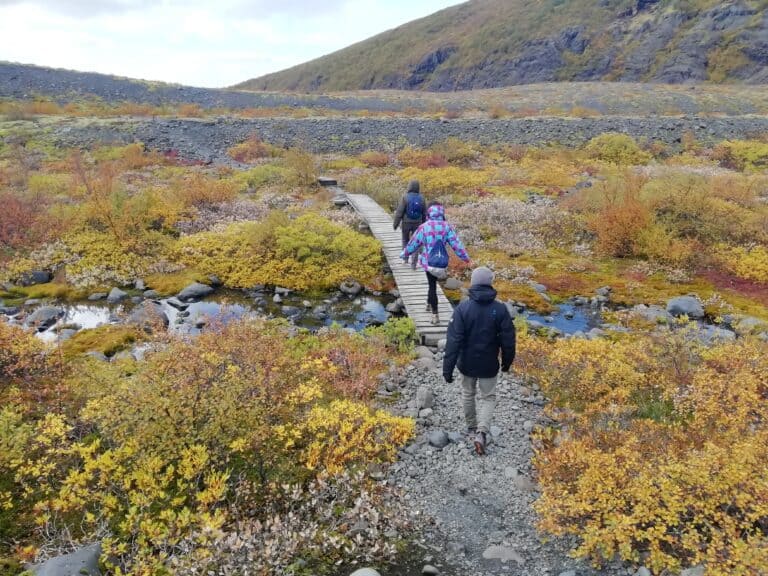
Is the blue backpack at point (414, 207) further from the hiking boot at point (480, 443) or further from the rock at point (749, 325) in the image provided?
the rock at point (749, 325)

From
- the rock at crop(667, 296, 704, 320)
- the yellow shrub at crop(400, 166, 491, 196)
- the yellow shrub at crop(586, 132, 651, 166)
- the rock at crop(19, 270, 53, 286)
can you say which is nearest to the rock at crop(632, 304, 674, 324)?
the rock at crop(667, 296, 704, 320)

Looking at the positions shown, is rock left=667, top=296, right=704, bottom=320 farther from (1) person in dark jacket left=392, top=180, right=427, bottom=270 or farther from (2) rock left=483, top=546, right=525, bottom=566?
(2) rock left=483, top=546, right=525, bottom=566

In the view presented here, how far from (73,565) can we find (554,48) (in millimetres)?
104089

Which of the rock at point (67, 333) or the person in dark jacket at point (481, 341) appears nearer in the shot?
the person in dark jacket at point (481, 341)

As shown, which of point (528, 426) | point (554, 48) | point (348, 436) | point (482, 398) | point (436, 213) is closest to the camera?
point (348, 436)

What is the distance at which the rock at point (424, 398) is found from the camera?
7480mm

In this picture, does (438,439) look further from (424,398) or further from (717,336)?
(717,336)

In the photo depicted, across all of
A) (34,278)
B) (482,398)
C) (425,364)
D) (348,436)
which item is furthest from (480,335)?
(34,278)

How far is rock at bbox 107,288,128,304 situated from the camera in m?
12.9

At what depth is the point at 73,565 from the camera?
418 cm

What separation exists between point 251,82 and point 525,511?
5952 inches

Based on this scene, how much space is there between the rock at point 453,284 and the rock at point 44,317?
9878 millimetres

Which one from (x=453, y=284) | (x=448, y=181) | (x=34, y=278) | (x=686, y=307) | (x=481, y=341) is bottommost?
(x=686, y=307)

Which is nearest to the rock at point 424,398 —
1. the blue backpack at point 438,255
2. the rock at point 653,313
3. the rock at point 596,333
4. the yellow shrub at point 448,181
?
the blue backpack at point 438,255
